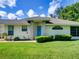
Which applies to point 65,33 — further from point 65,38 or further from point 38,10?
point 38,10

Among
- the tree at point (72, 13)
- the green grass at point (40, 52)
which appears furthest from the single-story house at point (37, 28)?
the tree at point (72, 13)

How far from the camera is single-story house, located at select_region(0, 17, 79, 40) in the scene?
106ft

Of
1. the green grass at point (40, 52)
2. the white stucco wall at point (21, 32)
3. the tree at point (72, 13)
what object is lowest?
the green grass at point (40, 52)

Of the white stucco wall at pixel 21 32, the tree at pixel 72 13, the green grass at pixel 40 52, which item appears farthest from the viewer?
the tree at pixel 72 13

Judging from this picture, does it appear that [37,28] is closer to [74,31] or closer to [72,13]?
[74,31]

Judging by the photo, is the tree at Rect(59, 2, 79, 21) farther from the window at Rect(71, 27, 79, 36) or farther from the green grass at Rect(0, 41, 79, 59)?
the green grass at Rect(0, 41, 79, 59)

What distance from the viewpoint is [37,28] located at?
1304 inches

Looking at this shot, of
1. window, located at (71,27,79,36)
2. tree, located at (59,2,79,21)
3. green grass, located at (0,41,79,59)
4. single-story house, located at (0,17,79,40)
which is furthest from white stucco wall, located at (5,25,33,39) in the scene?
tree, located at (59,2,79,21)

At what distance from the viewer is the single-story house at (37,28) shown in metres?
32.3

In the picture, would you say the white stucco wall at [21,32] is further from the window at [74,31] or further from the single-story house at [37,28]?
the window at [74,31]

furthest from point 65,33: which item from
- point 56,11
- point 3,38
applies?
point 56,11


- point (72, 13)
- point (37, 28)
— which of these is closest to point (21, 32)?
point (37, 28)

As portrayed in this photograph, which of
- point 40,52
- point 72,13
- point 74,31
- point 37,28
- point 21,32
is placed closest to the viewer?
point 40,52

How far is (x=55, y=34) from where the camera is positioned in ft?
106
